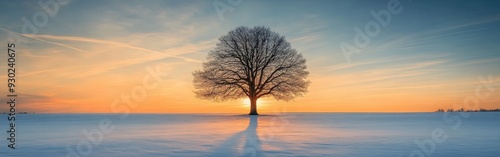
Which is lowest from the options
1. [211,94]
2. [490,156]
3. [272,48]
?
[490,156]

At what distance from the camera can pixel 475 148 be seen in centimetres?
855

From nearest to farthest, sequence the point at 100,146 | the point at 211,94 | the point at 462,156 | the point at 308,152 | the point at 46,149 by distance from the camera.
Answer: the point at 462,156 → the point at 308,152 → the point at 46,149 → the point at 100,146 → the point at 211,94

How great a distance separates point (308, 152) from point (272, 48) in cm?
2790

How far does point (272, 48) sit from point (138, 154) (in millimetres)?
28475

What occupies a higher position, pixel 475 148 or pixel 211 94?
pixel 211 94

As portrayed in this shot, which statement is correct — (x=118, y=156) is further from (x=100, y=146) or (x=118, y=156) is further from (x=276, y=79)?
(x=276, y=79)

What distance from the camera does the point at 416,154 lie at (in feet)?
25.1

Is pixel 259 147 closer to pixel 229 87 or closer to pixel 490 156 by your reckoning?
pixel 490 156

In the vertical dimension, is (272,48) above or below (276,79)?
above

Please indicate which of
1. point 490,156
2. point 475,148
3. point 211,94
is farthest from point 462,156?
point 211,94

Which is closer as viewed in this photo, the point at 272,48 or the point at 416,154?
the point at 416,154

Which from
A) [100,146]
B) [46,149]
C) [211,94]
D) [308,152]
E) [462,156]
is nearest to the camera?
[462,156]

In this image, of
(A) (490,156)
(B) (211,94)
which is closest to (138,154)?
(A) (490,156)

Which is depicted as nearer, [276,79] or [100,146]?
[100,146]
